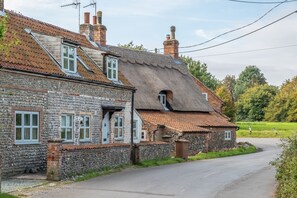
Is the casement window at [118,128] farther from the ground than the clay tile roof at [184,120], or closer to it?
closer to it

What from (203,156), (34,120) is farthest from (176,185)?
(203,156)

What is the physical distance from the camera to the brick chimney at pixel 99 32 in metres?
41.9

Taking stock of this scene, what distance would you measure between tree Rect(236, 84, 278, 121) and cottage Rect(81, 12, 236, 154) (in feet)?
260

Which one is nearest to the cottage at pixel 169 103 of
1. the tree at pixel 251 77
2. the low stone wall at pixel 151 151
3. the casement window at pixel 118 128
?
the low stone wall at pixel 151 151

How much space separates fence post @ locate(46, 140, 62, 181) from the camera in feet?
65.8

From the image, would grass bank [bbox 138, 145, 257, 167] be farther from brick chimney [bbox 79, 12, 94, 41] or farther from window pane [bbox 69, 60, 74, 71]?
brick chimney [bbox 79, 12, 94, 41]

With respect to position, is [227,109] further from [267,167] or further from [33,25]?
[33,25]

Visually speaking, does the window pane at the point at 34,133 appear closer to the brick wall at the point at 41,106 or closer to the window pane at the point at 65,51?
the brick wall at the point at 41,106

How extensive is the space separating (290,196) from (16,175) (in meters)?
12.4

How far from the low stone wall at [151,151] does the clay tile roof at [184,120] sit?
5.47 metres

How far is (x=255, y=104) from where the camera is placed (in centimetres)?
13012

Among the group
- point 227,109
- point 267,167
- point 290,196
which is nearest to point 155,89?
point 267,167

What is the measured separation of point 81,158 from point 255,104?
112 m

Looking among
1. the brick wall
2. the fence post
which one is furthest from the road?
the brick wall
